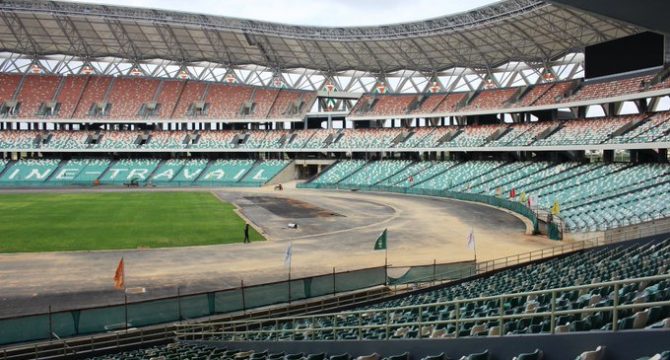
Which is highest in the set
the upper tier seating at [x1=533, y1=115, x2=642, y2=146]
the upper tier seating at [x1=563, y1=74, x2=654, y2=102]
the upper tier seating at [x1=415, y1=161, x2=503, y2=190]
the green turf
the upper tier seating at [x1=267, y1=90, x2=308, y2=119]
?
the upper tier seating at [x1=267, y1=90, x2=308, y2=119]

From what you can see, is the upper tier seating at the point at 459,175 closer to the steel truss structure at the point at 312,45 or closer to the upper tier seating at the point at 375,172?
the upper tier seating at the point at 375,172

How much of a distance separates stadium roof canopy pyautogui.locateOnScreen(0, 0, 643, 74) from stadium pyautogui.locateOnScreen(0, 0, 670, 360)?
0.40 metres

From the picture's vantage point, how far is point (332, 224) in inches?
1743

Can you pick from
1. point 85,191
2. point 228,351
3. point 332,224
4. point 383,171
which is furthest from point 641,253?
point 85,191

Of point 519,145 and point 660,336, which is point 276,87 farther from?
point 660,336

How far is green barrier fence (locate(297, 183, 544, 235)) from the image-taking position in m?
45.8

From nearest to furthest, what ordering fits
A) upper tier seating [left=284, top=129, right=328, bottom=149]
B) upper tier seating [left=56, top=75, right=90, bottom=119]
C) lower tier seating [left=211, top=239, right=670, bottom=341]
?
lower tier seating [left=211, top=239, right=670, bottom=341]
upper tier seating [left=284, top=129, right=328, bottom=149]
upper tier seating [left=56, top=75, right=90, bottom=119]

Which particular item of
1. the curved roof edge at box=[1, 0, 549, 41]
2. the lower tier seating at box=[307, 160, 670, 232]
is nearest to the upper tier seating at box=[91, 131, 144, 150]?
the curved roof edge at box=[1, 0, 549, 41]

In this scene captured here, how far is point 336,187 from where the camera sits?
7931 centimetres

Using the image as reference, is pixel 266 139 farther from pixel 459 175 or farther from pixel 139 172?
pixel 459 175

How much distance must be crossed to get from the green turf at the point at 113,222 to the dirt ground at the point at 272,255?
235cm

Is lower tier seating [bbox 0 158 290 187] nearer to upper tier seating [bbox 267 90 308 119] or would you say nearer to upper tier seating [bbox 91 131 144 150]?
upper tier seating [bbox 91 131 144 150]

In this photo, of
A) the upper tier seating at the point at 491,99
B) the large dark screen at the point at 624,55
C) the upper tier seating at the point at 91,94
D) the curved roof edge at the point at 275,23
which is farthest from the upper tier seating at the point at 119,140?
the large dark screen at the point at 624,55

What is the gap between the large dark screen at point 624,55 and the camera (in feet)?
194
